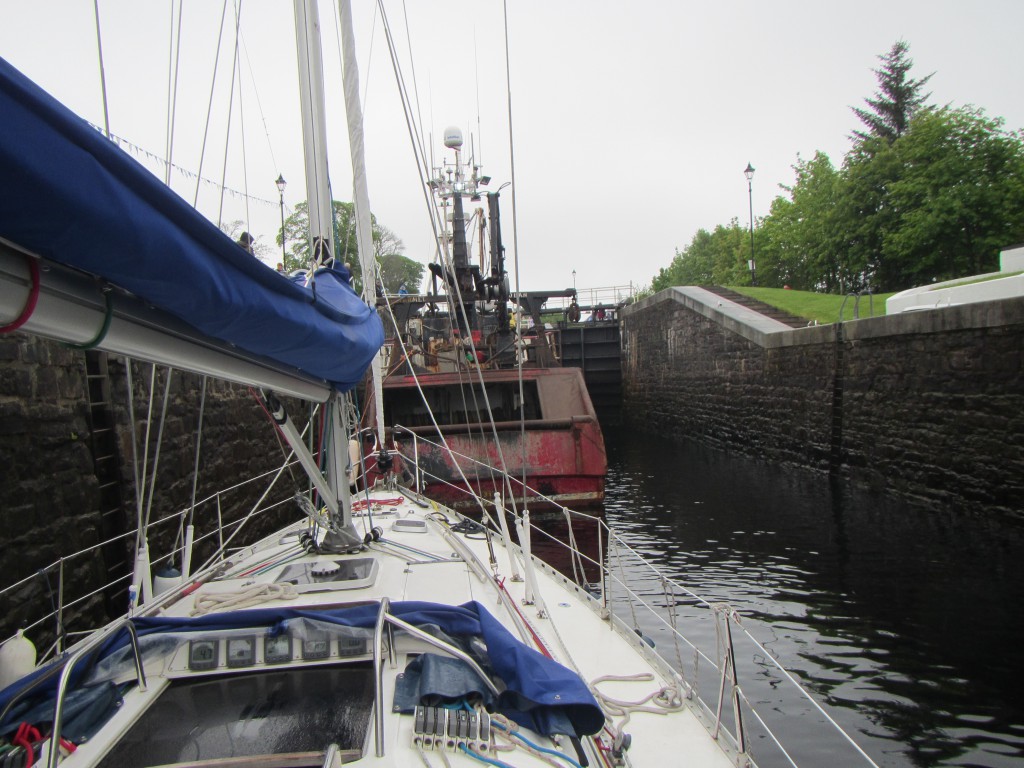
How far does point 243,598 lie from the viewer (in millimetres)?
2906

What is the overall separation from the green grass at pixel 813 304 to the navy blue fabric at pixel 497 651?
13827mm

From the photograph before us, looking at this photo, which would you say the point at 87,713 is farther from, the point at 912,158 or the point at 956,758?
the point at 912,158

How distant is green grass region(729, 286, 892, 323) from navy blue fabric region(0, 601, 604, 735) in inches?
544

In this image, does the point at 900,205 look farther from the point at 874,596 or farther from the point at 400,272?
the point at 400,272

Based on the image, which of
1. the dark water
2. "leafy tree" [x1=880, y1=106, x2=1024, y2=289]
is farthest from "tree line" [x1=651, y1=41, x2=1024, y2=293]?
the dark water

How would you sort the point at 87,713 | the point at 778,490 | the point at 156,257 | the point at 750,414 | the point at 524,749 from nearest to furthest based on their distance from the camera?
1. the point at 156,257
2. the point at 524,749
3. the point at 87,713
4. the point at 778,490
5. the point at 750,414

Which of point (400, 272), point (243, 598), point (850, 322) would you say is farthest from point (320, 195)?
point (400, 272)

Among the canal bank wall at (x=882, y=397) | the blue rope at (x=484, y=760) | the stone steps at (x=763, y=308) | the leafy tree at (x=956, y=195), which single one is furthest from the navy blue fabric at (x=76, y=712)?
the leafy tree at (x=956, y=195)

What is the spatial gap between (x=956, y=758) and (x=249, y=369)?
171 inches

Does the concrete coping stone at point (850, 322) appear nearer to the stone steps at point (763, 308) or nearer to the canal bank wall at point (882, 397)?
the canal bank wall at point (882, 397)

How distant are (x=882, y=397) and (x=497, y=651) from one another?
1008cm

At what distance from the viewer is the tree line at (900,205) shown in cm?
1984

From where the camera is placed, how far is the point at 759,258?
3503cm

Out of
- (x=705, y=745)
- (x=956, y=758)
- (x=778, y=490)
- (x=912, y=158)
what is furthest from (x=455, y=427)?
(x=912, y=158)
